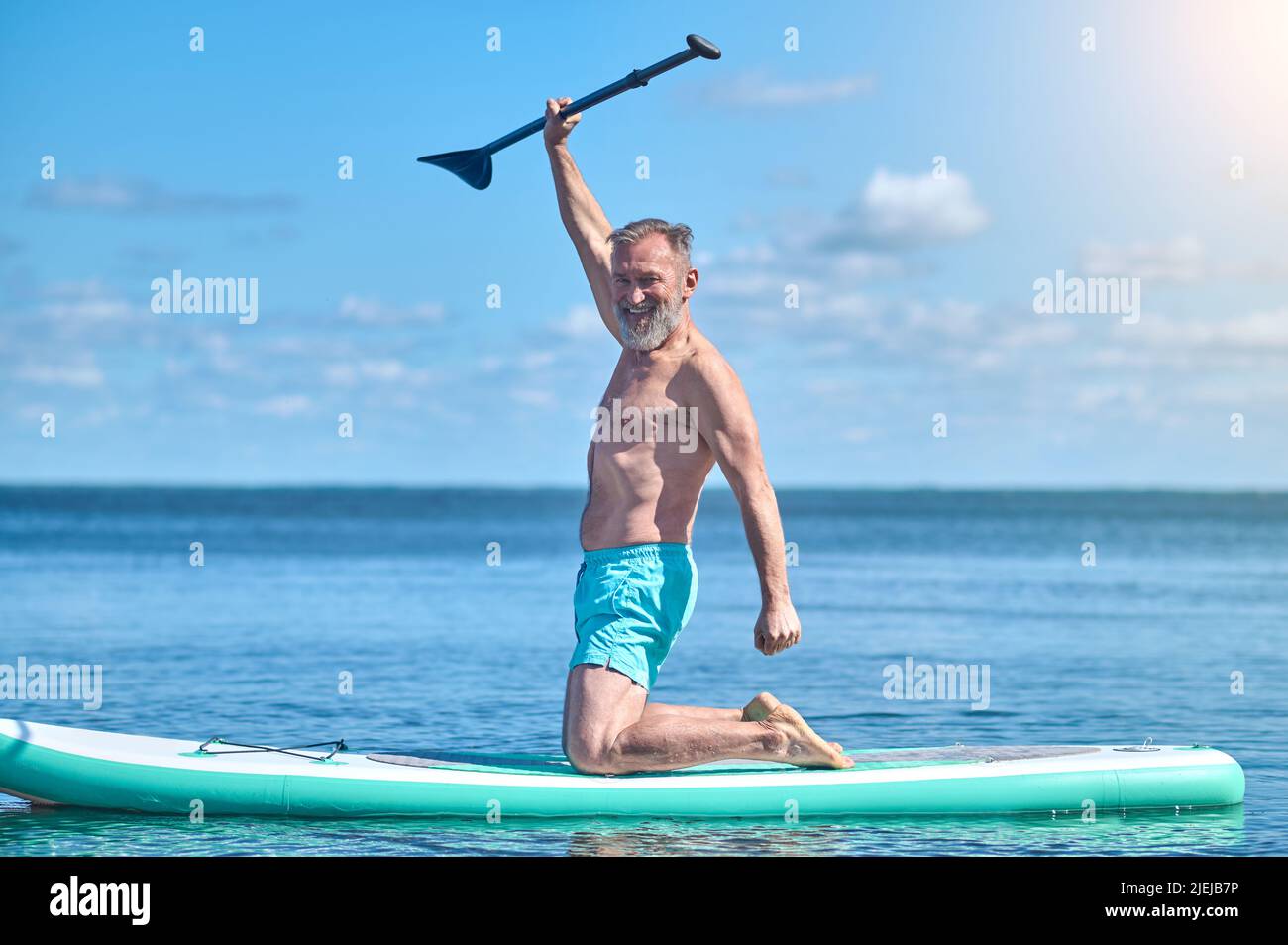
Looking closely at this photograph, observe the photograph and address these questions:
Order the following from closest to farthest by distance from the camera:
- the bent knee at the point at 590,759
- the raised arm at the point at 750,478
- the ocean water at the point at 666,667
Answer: the raised arm at the point at 750,478
the bent knee at the point at 590,759
the ocean water at the point at 666,667

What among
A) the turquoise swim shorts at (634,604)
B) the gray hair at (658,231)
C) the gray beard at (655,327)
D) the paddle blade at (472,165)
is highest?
the paddle blade at (472,165)

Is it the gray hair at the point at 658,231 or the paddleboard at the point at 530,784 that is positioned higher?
the gray hair at the point at 658,231

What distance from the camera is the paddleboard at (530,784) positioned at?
249 inches

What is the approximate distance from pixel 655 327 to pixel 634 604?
3.57ft

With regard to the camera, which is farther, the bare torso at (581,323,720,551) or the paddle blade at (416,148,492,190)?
the paddle blade at (416,148,492,190)

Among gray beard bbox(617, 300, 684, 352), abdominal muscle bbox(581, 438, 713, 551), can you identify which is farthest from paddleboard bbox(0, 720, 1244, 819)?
gray beard bbox(617, 300, 684, 352)

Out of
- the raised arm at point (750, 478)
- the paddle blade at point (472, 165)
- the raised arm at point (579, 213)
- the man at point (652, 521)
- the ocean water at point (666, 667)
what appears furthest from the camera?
the paddle blade at point (472, 165)

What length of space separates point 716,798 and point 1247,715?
222 inches

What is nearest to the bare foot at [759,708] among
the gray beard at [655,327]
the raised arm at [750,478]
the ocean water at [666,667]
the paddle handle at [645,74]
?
the raised arm at [750,478]

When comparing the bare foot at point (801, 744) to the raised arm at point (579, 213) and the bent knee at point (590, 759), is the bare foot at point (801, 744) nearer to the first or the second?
the bent knee at point (590, 759)

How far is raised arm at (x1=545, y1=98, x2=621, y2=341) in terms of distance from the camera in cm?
657

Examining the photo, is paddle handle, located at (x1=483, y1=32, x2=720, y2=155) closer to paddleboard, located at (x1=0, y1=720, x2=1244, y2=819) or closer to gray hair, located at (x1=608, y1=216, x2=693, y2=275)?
gray hair, located at (x1=608, y1=216, x2=693, y2=275)

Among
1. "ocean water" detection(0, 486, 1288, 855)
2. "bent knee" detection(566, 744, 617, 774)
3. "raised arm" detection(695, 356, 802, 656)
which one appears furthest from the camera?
"ocean water" detection(0, 486, 1288, 855)

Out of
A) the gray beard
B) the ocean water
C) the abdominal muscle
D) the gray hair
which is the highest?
the gray hair
